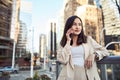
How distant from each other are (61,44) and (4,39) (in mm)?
52527

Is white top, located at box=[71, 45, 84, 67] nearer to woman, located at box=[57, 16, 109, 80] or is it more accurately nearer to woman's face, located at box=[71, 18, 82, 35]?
woman, located at box=[57, 16, 109, 80]

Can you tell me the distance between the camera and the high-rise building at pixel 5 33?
5122 cm

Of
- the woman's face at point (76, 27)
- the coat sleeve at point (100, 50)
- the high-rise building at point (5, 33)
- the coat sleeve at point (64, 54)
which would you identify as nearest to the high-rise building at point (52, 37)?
the high-rise building at point (5, 33)

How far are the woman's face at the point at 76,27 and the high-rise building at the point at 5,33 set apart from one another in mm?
48790

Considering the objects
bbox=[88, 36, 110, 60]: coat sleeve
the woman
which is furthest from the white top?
bbox=[88, 36, 110, 60]: coat sleeve

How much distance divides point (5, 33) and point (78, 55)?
56852 millimetres

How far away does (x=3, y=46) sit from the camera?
168ft

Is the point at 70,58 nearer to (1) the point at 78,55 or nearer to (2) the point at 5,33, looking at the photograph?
(1) the point at 78,55

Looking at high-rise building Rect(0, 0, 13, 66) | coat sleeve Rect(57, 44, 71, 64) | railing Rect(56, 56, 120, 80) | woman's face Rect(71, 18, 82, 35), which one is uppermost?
high-rise building Rect(0, 0, 13, 66)

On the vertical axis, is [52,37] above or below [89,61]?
above

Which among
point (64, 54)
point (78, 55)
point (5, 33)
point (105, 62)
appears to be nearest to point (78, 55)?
point (78, 55)

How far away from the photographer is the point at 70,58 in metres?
2.06

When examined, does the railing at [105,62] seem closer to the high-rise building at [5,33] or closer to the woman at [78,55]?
the woman at [78,55]

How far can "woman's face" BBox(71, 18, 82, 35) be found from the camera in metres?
2.22
